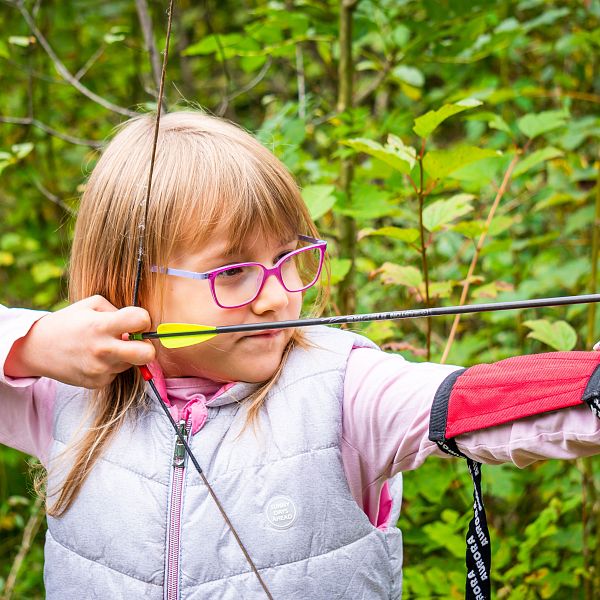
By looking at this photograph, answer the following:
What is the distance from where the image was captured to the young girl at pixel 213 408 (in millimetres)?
1086

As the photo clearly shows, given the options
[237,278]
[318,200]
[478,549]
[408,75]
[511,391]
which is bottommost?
[478,549]

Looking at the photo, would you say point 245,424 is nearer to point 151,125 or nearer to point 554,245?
point 151,125

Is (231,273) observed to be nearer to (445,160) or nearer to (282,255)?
(282,255)

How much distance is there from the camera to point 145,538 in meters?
1.11

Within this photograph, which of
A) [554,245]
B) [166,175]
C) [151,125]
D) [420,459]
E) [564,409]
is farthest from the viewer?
[554,245]

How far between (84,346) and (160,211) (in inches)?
8.5

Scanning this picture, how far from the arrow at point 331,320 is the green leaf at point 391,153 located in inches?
17.1

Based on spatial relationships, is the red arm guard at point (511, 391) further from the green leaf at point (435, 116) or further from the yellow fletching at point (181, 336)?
the green leaf at point (435, 116)

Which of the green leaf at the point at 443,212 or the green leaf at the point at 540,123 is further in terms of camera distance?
the green leaf at the point at 540,123

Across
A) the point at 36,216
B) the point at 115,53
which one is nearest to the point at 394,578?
the point at 36,216

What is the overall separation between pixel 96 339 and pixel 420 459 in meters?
0.45

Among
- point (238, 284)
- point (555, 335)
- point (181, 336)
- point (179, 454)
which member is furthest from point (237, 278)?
point (555, 335)

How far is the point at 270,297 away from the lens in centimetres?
111

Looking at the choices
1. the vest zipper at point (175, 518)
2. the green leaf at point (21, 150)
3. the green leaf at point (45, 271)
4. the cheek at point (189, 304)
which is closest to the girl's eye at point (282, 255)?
the cheek at point (189, 304)
